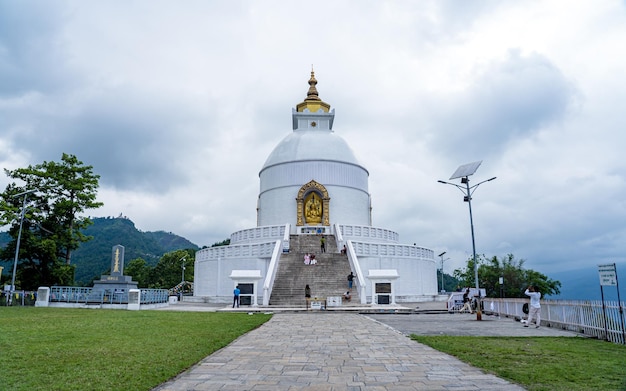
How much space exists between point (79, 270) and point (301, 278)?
7032 cm

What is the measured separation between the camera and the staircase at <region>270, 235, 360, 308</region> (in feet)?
76.4

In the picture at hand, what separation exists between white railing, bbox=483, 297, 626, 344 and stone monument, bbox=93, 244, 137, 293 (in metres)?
19.1

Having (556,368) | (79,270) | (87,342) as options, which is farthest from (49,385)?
(79,270)

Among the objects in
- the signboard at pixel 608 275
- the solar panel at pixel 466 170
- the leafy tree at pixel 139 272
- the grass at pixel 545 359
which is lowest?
the grass at pixel 545 359

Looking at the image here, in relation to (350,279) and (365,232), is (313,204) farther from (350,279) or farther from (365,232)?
(350,279)

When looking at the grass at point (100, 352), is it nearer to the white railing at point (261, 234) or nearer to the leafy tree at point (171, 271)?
the white railing at point (261, 234)

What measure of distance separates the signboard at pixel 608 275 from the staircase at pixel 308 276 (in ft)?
43.3

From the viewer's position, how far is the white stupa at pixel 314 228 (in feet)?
90.8

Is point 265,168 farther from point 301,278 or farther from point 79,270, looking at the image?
point 79,270

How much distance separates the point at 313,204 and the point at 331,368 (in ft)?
97.3

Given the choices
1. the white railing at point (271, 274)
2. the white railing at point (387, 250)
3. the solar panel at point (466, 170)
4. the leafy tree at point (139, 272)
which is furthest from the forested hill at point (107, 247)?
the solar panel at point (466, 170)

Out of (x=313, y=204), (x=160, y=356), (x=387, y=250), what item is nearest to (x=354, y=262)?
(x=387, y=250)

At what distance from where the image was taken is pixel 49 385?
5500 millimetres

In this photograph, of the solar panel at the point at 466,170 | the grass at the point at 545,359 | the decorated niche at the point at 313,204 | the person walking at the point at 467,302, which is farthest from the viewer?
the decorated niche at the point at 313,204
